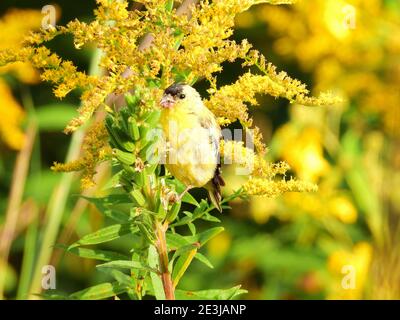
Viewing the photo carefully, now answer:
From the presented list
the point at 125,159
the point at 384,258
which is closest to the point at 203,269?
the point at 384,258

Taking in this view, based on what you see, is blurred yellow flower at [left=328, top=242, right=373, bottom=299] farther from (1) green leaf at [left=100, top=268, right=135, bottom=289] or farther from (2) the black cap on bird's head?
(2) the black cap on bird's head

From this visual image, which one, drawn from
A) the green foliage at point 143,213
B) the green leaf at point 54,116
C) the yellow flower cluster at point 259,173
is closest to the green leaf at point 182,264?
the green foliage at point 143,213

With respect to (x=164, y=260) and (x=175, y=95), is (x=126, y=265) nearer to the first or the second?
(x=164, y=260)

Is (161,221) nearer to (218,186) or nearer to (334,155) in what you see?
(218,186)

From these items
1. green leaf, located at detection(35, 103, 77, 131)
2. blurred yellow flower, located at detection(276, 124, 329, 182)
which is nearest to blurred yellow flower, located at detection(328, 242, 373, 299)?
blurred yellow flower, located at detection(276, 124, 329, 182)

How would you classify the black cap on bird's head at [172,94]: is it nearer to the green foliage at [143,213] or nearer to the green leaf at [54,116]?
the green foliage at [143,213]

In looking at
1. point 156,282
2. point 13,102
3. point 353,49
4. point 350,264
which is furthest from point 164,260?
point 353,49

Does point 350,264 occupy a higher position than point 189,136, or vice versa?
point 189,136
